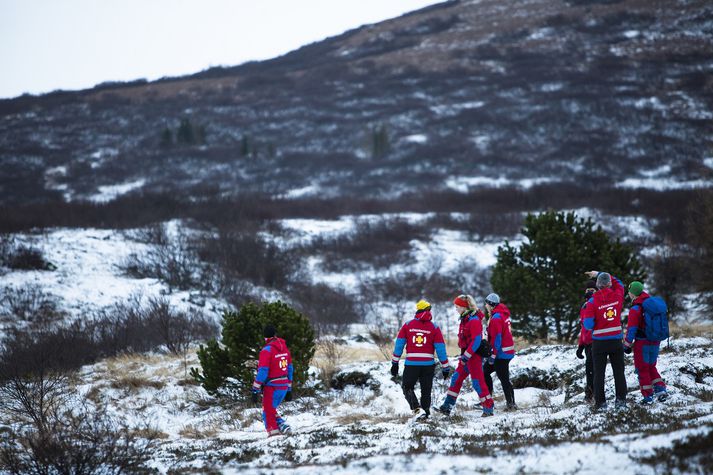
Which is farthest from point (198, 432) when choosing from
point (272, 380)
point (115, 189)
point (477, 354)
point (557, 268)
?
point (115, 189)

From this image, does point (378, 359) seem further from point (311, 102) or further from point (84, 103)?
point (84, 103)

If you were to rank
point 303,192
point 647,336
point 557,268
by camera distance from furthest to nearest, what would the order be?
point 303,192 < point 557,268 < point 647,336

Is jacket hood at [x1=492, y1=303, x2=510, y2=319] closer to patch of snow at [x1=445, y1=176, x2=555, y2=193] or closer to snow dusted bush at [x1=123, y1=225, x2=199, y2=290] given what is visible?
snow dusted bush at [x1=123, y1=225, x2=199, y2=290]

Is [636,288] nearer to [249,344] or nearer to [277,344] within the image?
[277,344]

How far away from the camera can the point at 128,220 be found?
35.4 meters

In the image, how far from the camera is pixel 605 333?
723cm

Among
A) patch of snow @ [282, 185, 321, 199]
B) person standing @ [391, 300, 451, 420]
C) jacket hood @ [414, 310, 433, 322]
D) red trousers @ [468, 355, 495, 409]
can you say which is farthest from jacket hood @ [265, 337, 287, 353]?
patch of snow @ [282, 185, 321, 199]

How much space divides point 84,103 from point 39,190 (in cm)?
3781

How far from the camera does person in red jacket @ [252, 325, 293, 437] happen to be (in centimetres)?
825

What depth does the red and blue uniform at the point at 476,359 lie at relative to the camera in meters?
8.16

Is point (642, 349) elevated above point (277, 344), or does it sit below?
below

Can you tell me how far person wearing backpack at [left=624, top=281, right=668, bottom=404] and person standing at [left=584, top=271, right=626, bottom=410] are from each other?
361 millimetres

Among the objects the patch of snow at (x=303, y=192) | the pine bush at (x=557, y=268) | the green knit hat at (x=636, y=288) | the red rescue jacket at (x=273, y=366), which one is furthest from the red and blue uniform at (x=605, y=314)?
the patch of snow at (x=303, y=192)

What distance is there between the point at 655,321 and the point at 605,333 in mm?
747
